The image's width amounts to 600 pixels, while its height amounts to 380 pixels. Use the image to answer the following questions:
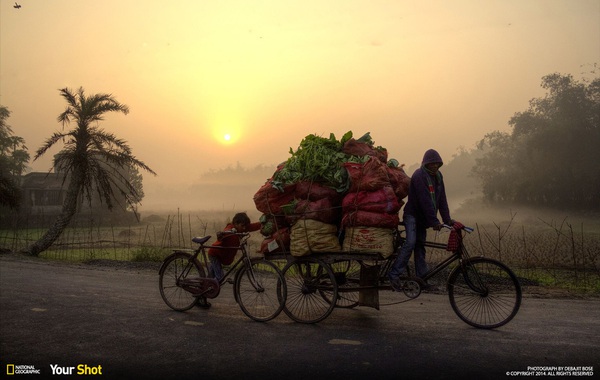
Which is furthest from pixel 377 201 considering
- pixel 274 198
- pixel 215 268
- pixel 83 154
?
pixel 83 154

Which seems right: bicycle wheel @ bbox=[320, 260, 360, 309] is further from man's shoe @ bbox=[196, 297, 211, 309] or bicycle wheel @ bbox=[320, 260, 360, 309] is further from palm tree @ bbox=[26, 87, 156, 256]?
palm tree @ bbox=[26, 87, 156, 256]

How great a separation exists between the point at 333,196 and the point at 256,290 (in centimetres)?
175

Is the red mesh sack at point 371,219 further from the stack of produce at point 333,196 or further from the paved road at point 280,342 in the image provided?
the paved road at point 280,342

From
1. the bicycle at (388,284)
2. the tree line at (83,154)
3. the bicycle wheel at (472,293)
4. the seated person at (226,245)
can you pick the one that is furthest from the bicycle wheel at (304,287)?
the tree line at (83,154)

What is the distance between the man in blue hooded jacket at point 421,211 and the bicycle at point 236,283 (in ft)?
5.35

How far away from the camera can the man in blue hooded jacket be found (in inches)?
238

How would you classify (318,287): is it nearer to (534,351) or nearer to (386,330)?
(386,330)

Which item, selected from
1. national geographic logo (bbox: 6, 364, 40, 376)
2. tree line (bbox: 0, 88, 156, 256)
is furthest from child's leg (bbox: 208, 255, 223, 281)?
tree line (bbox: 0, 88, 156, 256)

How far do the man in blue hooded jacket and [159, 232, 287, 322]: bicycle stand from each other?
1.63 m

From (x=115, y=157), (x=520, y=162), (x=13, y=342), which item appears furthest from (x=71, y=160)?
(x=520, y=162)

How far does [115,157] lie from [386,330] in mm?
18646

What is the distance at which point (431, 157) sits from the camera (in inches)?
244

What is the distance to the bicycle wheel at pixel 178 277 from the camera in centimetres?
709

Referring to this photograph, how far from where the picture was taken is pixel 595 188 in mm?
40844
